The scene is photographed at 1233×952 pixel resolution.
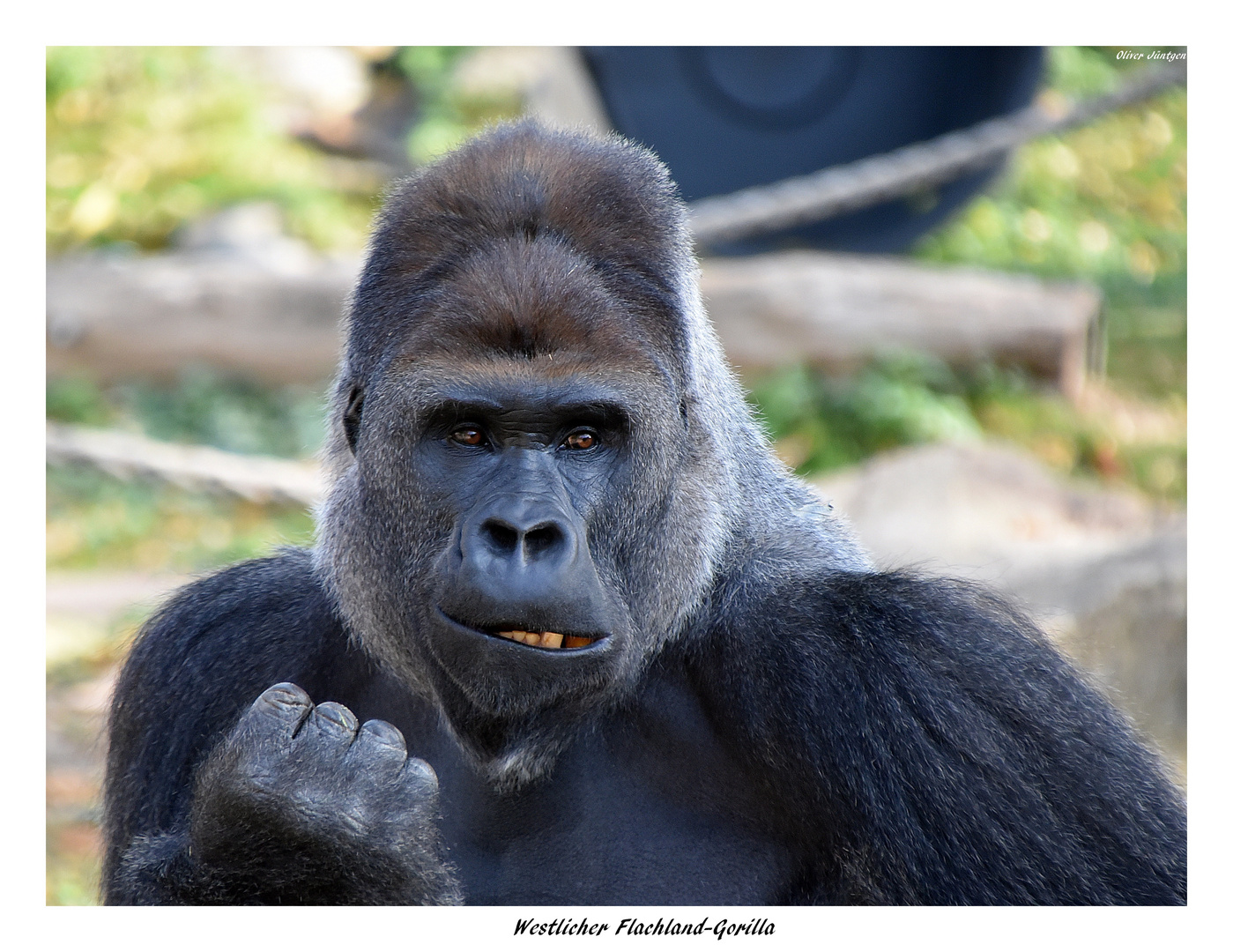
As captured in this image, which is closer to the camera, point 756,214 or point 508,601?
point 508,601

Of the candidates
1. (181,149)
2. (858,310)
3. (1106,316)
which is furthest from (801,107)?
(181,149)

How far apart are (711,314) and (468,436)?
653 centimetres

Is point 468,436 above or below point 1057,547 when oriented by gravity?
above

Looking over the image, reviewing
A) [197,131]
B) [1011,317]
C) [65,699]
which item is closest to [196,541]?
[65,699]

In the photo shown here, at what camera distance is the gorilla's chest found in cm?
343

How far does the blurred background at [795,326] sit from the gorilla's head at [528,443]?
243cm

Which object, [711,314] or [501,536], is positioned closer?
[501,536]

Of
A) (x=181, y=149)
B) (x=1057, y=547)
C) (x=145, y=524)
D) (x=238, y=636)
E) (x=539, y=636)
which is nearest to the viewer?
(x=539, y=636)

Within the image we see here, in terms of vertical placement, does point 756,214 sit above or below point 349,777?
above

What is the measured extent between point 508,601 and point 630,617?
1.52ft

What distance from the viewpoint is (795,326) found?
9.59m

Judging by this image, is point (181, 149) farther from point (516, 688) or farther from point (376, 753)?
point (516, 688)
